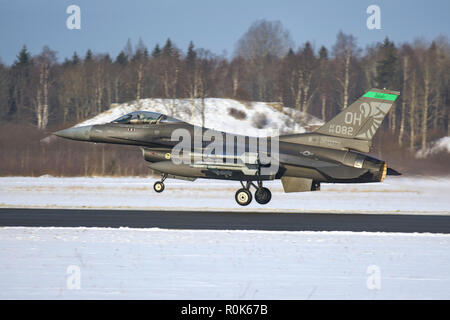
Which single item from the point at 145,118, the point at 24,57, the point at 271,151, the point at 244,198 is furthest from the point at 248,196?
the point at 24,57

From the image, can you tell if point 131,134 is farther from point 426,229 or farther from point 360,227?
point 426,229

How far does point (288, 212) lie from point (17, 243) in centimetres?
886

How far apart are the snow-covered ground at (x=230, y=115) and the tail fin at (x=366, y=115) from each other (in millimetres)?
22283

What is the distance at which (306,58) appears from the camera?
5188 cm

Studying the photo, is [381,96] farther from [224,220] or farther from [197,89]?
[197,89]

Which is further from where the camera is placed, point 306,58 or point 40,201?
point 306,58

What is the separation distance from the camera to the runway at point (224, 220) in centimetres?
1395

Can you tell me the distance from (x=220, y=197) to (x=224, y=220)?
7.05 m

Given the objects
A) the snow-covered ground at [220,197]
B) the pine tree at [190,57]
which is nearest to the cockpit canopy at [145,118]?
the snow-covered ground at [220,197]

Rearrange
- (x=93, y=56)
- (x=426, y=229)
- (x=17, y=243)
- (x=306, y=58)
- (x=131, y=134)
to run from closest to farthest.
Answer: (x=17, y=243)
(x=426, y=229)
(x=131, y=134)
(x=306, y=58)
(x=93, y=56)

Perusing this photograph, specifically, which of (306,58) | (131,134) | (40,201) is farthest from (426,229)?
(306,58)

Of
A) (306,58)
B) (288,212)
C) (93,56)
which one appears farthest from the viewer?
(93,56)

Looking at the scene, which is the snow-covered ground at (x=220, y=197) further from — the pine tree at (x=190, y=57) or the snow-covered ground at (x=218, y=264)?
the pine tree at (x=190, y=57)
